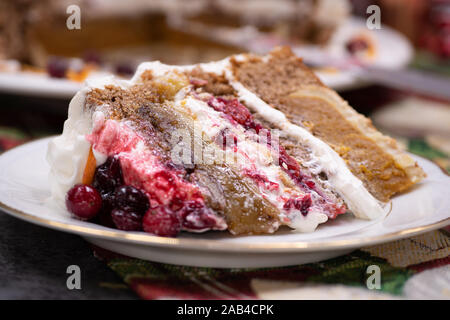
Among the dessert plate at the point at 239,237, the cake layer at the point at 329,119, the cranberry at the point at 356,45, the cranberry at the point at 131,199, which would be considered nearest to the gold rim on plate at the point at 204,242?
the dessert plate at the point at 239,237

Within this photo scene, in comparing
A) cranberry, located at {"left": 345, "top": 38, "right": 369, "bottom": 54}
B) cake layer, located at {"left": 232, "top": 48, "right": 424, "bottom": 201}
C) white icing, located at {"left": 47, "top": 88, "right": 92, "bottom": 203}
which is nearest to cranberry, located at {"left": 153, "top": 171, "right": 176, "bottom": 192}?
white icing, located at {"left": 47, "top": 88, "right": 92, "bottom": 203}

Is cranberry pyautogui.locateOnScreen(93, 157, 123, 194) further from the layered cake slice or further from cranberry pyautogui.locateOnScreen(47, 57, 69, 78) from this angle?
cranberry pyautogui.locateOnScreen(47, 57, 69, 78)

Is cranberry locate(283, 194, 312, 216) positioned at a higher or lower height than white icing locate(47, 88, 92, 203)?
lower

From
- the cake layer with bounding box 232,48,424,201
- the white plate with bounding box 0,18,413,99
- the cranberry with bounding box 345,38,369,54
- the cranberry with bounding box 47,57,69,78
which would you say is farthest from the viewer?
the cranberry with bounding box 345,38,369,54

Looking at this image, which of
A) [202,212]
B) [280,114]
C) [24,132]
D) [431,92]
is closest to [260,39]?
[431,92]

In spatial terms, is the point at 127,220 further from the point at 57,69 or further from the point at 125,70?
the point at 125,70

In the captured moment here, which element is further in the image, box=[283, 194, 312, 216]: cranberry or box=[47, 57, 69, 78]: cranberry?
box=[47, 57, 69, 78]: cranberry
